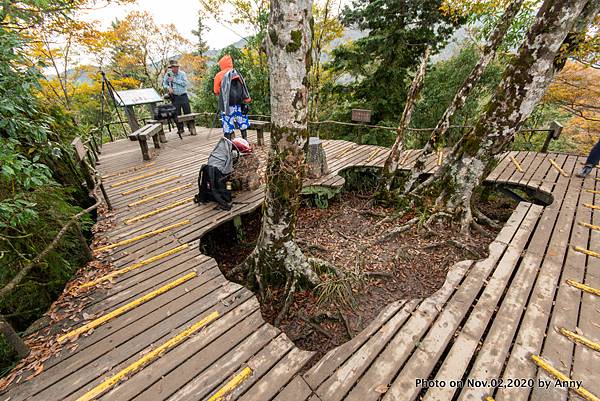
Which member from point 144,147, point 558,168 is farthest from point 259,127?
point 558,168

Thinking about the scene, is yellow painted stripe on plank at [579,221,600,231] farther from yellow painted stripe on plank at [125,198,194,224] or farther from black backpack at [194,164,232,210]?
yellow painted stripe on plank at [125,198,194,224]

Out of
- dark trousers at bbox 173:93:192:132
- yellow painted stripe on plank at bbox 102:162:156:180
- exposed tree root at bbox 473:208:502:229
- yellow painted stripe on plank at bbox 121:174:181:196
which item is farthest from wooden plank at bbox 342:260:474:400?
dark trousers at bbox 173:93:192:132

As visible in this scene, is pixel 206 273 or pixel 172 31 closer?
pixel 206 273

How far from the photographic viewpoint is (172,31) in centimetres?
1902

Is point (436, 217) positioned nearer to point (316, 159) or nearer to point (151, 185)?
point (316, 159)

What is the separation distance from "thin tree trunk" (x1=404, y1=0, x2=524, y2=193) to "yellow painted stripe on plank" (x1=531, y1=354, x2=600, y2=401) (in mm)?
3661

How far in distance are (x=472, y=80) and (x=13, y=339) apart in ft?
23.3

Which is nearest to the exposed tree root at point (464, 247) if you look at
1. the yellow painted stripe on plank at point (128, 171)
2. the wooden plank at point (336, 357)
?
the wooden plank at point (336, 357)

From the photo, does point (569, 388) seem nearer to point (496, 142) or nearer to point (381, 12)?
point (496, 142)

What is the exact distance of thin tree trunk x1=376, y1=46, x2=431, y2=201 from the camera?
4.51 m

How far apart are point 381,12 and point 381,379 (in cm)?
1064

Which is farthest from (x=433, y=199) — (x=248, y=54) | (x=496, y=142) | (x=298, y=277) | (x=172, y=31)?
(x=172, y=31)

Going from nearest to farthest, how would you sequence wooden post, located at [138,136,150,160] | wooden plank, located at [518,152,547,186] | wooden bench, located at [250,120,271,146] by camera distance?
wooden plank, located at [518,152,547,186] < wooden post, located at [138,136,150,160] < wooden bench, located at [250,120,271,146]

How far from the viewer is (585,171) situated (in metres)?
5.40
